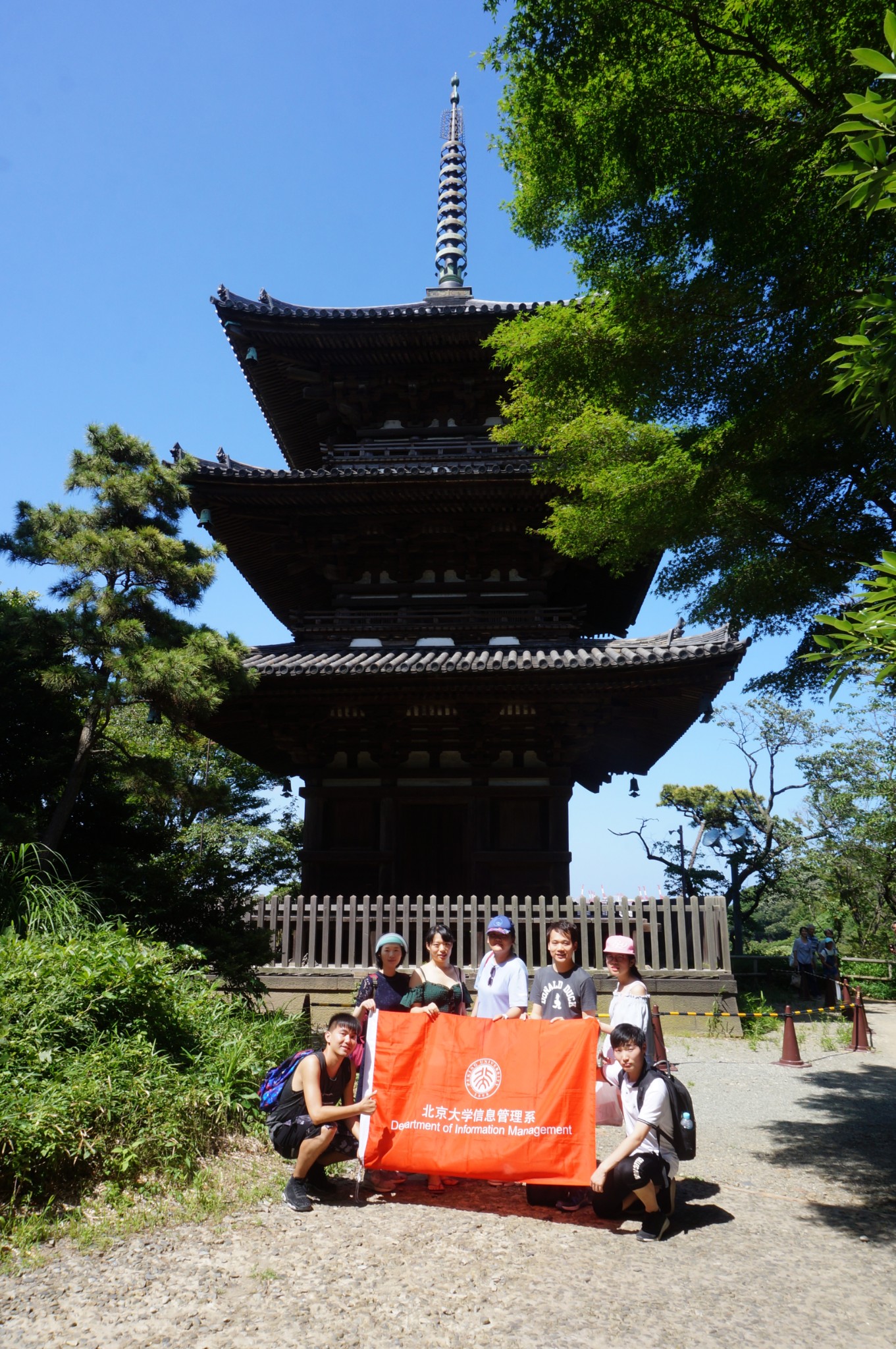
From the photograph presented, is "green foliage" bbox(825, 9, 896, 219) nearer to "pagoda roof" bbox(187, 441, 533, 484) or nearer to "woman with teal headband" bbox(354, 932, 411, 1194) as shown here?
"woman with teal headband" bbox(354, 932, 411, 1194)

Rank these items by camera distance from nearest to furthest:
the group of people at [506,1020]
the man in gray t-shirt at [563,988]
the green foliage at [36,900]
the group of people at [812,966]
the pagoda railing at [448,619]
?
the group of people at [506,1020] < the man in gray t-shirt at [563,988] < the green foliage at [36,900] < the pagoda railing at [448,619] < the group of people at [812,966]

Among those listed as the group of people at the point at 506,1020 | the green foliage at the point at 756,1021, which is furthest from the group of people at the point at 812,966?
the group of people at the point at 506,1020

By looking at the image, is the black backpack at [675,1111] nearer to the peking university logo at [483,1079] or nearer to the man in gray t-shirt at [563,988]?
the man in gray t-shirt at [563,988]

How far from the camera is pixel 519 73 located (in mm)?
5980

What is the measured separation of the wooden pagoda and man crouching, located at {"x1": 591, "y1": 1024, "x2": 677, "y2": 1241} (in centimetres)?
644

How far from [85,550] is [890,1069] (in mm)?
10524

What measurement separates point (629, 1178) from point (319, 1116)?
67.7 inches

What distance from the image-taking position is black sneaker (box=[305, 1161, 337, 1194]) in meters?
4.71

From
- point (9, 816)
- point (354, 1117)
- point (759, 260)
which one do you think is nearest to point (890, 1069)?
point (354, 1117)

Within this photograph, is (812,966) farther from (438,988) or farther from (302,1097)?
(302,1097)

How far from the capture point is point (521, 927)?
11055 millimetres

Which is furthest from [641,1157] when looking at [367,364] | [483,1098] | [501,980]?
[367,364]

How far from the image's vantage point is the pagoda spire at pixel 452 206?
19.4 metres

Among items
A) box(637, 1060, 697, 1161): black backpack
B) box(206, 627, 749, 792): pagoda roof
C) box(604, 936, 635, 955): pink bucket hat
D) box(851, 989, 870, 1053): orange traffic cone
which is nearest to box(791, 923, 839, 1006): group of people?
box(851, 989, 870, 1053): orange traffic cone
